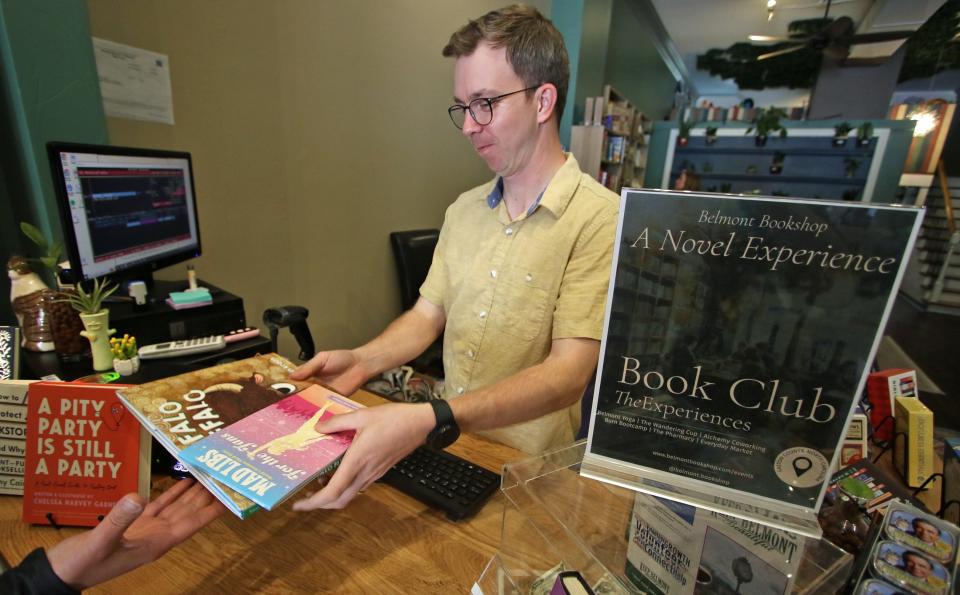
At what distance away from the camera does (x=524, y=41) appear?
3.42 ft

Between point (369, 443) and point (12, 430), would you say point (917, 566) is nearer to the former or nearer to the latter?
point (369, 443)

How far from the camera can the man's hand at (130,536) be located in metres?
0.52

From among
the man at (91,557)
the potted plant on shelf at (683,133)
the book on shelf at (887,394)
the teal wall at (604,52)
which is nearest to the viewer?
the man at (91,557)

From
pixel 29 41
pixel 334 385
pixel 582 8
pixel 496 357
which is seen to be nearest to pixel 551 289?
pixel 496 357

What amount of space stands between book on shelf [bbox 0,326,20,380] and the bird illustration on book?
672 millimetres

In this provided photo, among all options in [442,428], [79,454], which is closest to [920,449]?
[442,428]

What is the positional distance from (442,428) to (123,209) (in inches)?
46.4

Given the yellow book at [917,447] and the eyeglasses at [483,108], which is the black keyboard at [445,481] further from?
the yellow book at [917,447]

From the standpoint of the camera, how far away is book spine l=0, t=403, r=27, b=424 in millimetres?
772

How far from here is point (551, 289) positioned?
1.15 meters

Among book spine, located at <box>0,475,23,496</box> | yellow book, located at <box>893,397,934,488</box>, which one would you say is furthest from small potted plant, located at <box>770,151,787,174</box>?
book spine, located at <box>0,475,23,496</box>

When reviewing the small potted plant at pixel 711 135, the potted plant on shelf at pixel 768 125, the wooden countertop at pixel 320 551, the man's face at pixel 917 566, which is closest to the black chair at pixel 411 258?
the wooden countertop at pixel 320 551

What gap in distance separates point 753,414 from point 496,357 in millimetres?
818

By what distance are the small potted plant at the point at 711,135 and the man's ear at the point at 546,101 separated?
23.9 ft
